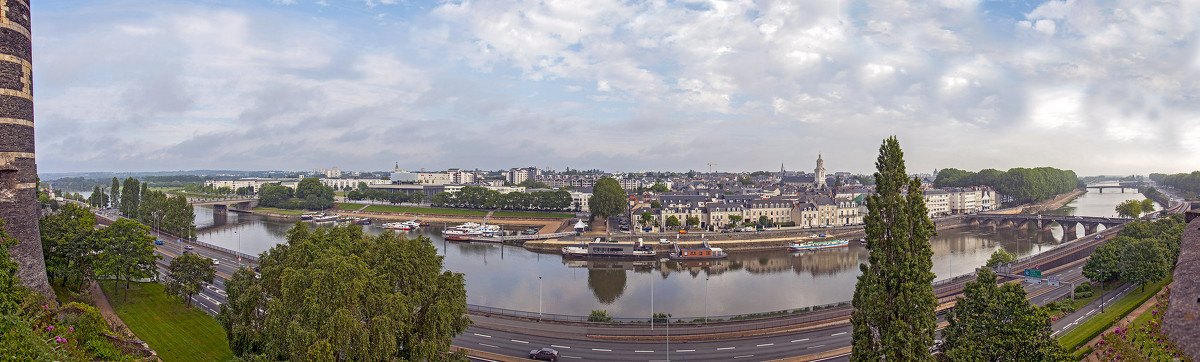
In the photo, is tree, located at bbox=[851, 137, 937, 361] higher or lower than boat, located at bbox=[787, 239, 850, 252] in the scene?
higher

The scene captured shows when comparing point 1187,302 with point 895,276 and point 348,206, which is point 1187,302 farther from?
point 348,206

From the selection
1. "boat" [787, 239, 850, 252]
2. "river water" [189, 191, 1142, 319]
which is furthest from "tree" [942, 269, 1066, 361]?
"boat" [787, 239, 850, 252]

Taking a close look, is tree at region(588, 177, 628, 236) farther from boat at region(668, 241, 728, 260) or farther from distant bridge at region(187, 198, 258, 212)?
distant bridge at region(187, 198, 258, 212)

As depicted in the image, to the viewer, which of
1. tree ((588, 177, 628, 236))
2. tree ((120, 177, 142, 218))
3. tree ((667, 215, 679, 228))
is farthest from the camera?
tree ((588, 177, 628, 236))

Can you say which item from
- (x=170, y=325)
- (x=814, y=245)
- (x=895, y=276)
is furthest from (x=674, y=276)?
(x=895, y=276)

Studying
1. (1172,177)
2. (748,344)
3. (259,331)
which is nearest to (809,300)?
(748,344)

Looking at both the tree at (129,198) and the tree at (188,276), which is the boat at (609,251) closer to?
the tree at (188,276)

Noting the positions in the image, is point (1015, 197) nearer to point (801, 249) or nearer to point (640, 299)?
point (801, 249)
